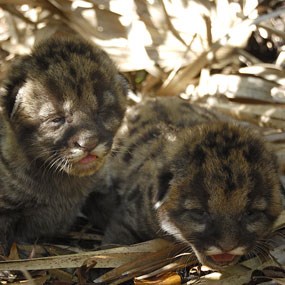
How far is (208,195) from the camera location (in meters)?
5.32

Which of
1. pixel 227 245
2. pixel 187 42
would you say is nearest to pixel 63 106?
pixel 227 245

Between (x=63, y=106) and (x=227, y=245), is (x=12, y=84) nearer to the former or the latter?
(x=63, y=106)

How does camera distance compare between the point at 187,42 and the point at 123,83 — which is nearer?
the point at 123,83

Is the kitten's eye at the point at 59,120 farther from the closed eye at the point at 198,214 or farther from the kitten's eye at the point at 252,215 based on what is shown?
the kitten's eye at the point at 252,215

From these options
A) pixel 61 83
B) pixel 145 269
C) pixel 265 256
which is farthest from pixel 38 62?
pixel 265 256

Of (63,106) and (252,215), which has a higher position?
(63,106)

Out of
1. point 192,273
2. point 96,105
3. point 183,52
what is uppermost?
point 96,105

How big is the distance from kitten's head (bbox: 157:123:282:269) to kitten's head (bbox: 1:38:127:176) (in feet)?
2.02

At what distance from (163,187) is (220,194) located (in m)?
0.57

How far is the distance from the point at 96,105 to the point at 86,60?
398 millimetres

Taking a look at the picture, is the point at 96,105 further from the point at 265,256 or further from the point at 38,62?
the point at 265,256

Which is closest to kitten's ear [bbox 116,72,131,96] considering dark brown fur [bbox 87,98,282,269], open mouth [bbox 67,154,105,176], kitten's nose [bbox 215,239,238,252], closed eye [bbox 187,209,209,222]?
dark brown fur [bbox 87,98,282,269]

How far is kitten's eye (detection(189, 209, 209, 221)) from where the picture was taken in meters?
5.38

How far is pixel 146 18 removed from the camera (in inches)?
312
